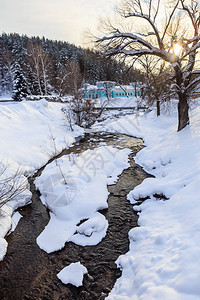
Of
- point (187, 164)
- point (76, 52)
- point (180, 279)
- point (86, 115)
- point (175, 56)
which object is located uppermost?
point (76, 52)

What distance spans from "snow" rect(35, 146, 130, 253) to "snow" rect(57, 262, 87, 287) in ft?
2.42

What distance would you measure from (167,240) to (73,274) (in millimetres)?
2281

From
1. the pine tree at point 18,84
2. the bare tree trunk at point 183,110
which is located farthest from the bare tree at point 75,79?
the bare tree trunk at point 183,110

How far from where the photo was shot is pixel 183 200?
486 centimetres

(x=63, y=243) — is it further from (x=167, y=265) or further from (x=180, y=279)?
(x=180, y=279)

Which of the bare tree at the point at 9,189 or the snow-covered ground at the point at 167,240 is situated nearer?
the snow-covered ground at the point at 167,240

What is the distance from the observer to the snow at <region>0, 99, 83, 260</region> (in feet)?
21.2

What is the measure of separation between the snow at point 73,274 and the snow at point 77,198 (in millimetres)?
737

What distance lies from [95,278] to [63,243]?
4.42 feet

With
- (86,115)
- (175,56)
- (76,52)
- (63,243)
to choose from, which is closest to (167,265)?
(63,243)

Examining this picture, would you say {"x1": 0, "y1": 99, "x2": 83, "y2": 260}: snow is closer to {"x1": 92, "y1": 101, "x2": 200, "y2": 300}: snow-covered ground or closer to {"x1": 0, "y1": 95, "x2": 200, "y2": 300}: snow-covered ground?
{"x1": 0, "y1": 95, "x2": 200, "y2": 300}: snow-covered ground

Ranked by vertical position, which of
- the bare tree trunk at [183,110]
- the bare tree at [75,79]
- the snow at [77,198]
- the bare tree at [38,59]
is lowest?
the snow at [77,198]

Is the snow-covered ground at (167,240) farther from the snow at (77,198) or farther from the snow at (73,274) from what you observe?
the snow at (77,198)

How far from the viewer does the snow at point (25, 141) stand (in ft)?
21.2
